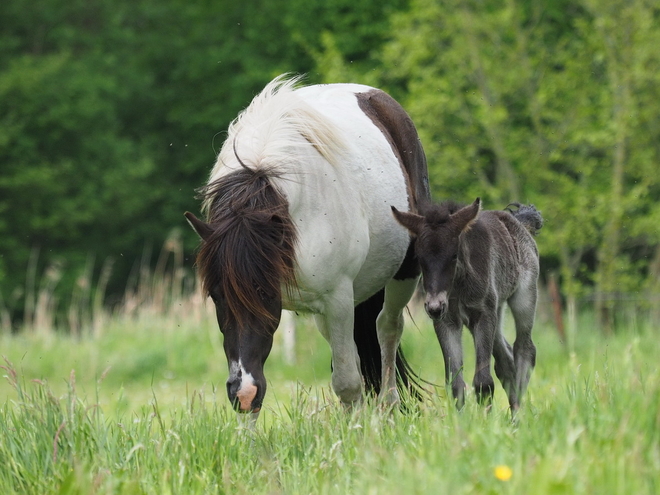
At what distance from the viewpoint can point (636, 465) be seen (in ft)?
9.98

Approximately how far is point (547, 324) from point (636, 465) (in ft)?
35.6

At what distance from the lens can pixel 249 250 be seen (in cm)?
485

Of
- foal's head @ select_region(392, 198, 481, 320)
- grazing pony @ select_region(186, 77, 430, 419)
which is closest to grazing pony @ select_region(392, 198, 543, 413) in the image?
foal's head @ select_region(392, 198, 481, 320)

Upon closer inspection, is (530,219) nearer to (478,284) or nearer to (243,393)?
(478,284)

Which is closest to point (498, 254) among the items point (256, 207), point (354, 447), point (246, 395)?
point (256, 207)

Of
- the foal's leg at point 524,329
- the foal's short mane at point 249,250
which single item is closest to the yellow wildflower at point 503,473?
the foal's short mane at point 249,250

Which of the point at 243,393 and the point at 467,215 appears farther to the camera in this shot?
the point at 467,215

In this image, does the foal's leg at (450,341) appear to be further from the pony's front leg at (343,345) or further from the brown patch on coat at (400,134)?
the brown patch on coat at (400,134)

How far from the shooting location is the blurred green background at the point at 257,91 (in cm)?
1575

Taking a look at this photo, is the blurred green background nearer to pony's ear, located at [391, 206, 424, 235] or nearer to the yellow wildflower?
pony's ear, located at [391, 206, 424, 235]

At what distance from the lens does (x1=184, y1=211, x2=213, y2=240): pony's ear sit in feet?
16.0

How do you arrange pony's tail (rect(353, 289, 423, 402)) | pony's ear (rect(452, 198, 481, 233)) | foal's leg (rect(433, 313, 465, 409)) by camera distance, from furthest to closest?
pony's tail (rect(353, 289, 423, 402))
foal's leg (rect(433, 313, 465, 409))
pony's ear (rect(452, 198, 481, 233))

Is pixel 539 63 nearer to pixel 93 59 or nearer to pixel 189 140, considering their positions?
pixel 189 140

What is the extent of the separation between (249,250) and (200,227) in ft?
0.86
